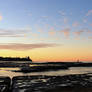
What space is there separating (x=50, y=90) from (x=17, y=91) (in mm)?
4466

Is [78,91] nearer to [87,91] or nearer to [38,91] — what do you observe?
[87,91]

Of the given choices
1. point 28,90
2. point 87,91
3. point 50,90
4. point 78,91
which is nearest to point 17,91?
point 28,90

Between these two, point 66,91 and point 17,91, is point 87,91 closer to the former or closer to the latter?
point 66,91

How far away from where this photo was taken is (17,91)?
18625 millimetres

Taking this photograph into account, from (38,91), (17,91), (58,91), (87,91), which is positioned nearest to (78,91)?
(87,91)

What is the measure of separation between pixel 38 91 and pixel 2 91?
451 cm

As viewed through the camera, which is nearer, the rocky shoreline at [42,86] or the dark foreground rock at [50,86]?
the rocky shoreline at [42,86]

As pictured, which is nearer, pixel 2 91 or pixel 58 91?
pixel 2 91

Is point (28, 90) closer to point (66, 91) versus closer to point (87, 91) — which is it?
point (66, 91)

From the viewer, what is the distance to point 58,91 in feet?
64.0

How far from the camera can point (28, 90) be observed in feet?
64.2

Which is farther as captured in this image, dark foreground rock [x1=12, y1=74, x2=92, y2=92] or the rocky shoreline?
dark foreground rock [x1=12, y1=74, x2=92, y2=92]

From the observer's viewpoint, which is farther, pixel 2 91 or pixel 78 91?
pixel 78 91

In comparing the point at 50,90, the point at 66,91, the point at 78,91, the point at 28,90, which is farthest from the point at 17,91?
the point at 78,91
